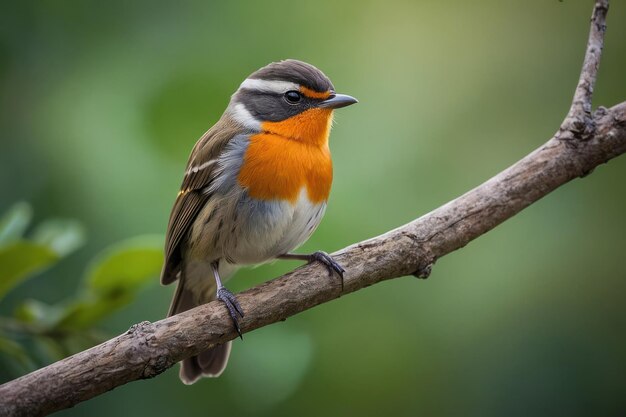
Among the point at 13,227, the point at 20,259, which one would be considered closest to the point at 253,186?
the point at 13,227

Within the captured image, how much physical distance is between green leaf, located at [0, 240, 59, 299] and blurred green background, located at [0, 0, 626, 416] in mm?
1081

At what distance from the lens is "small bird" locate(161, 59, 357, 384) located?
4.03 meters

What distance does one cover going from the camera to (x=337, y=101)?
167 inches

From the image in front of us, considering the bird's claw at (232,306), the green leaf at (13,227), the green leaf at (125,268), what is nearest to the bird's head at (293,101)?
the bird's claw at (232,306)

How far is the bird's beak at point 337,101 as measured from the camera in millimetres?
4207

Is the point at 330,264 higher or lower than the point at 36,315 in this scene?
higher

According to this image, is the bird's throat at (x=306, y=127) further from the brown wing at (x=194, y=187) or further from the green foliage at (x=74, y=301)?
the green foliage at (x=74, y=301)

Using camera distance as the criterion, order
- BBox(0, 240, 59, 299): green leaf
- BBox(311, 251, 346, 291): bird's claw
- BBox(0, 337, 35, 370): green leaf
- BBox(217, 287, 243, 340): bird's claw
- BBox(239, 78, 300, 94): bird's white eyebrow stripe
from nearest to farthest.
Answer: BBox(0, 240, 59, 299): green leaf < BBox(0, 337, 35, 370): green leaf < BBox(217, 287, 243, 340): bird's claw < BBox(311, 251, 346, 291): bird's claw < BBox(239, 78, 300, 94): bird's white eyebrow stripe

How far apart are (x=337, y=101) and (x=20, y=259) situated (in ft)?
6.38

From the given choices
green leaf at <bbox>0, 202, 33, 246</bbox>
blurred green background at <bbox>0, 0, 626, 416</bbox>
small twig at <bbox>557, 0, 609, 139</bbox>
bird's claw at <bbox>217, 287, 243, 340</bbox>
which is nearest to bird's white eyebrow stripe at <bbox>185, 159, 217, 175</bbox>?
blurred green background at <bbox>0, 0, 626, 416</bbox>

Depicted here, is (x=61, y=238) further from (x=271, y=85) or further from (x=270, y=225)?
(x=271, y=85)

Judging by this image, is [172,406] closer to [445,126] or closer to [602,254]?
[445,126]

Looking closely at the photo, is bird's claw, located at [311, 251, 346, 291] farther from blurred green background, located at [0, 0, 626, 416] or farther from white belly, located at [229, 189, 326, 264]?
blurred green background, located at [0, 0, 626, 416]

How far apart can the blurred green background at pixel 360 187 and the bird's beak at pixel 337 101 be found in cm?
48
